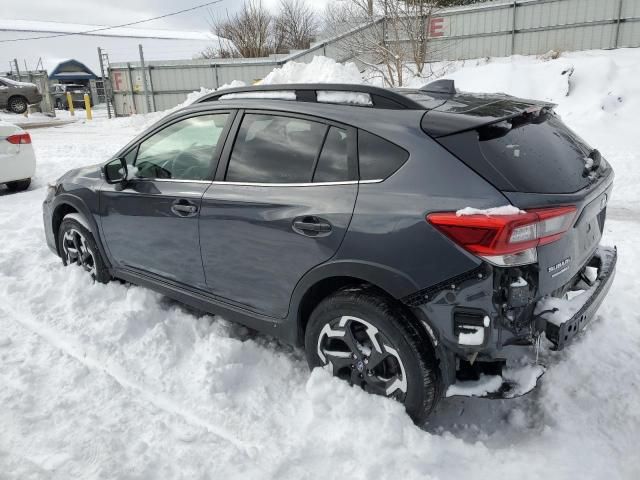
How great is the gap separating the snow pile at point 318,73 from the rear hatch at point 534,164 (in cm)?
1227

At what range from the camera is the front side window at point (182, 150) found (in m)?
3.31

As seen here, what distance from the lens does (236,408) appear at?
2.83 m

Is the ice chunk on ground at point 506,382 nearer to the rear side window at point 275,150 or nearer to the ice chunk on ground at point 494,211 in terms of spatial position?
the ice chunk on ground at point 494,211

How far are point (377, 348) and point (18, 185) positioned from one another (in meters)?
8.14

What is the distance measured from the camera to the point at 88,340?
11.3ft

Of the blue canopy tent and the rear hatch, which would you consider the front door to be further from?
the blue canopy tent

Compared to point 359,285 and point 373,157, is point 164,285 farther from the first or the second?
point 373,157

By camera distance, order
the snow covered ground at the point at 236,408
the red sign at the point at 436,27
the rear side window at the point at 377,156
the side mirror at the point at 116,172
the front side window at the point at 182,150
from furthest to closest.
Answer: the red sign at the point at 436,27, the side mirror at the point at 116,172, the front side window at the point at 182,150, the rear side window at the point at 377,156, the snow covered ground at the point at 236,408

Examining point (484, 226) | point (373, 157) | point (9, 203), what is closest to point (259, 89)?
point (373, 157)

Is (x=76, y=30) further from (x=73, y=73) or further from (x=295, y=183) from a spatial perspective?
(x=295, y=183)

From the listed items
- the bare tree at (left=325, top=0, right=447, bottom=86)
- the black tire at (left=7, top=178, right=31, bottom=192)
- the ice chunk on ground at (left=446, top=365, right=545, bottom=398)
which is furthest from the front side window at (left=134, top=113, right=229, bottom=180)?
the bare tree at (left=325, top=0, right=447, bottom=86)

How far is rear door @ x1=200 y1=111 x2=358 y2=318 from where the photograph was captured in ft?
8.65

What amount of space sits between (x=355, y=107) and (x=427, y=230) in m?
0.85

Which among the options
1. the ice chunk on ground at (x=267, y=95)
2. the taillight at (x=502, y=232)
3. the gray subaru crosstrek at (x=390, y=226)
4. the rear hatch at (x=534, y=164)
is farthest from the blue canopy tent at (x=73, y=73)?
the taillight at (x=502, y=232)
